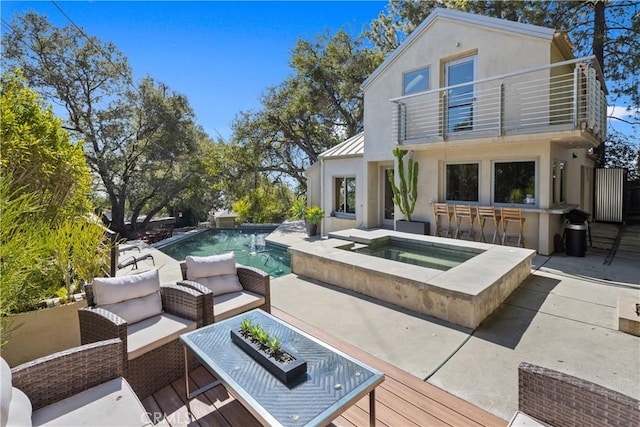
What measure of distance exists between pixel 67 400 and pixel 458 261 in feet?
22.4

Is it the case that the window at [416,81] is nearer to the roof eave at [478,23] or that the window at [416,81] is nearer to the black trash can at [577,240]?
the roof eave at [478,23]

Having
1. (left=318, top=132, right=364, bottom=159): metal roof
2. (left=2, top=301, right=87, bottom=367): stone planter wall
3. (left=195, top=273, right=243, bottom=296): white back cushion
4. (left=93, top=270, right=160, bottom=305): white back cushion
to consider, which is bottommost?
(left=2, top=301, right=87, bottom=367): stone planter wall

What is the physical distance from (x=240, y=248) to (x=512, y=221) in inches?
356

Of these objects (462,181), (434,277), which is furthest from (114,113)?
(434,277)

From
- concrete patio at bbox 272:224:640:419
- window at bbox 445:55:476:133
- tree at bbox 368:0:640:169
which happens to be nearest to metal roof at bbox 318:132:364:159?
window at bbox 445:55:476:133

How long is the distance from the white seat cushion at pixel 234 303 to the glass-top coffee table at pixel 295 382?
2.59 ft

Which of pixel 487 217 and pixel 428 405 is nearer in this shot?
pixel 428 405

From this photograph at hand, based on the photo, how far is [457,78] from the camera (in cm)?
991

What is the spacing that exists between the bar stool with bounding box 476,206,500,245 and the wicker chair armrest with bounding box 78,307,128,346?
8.91 meters

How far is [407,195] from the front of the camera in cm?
1092

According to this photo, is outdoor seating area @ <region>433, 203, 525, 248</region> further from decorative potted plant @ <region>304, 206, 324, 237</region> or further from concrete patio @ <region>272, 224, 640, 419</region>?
decorative potted plant @ <region>304, 206, 324, 237</region>

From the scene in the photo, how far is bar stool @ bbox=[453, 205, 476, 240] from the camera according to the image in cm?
935

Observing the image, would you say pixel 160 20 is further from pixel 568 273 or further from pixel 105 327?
pixel 568 273

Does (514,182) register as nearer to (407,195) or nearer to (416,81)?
(407,195)
